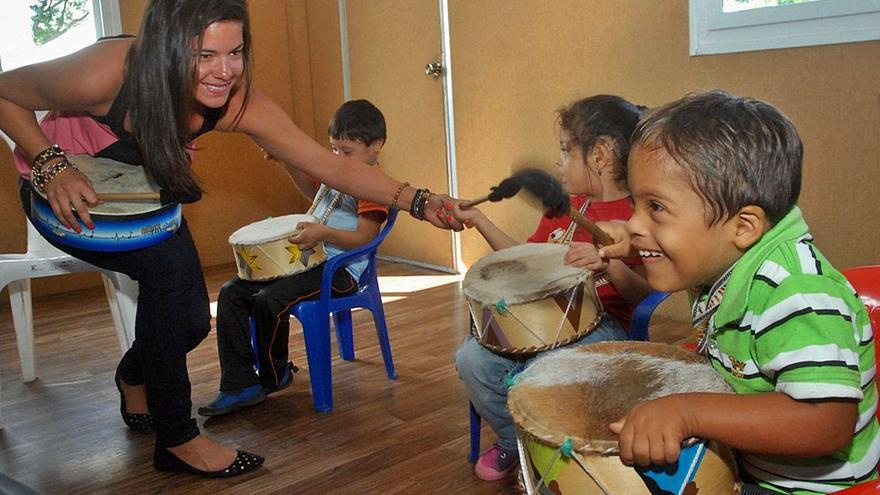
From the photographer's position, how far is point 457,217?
222cm

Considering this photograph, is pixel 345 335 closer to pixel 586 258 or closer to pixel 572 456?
pixel 586 258

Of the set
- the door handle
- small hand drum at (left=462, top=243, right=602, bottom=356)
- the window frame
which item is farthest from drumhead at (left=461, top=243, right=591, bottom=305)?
the window frame

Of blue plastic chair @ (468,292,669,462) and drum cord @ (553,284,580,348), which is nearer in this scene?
drum cord @ (553,284,580,348)

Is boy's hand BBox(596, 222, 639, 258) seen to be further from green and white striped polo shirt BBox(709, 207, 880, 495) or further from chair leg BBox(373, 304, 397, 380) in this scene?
chair leg BBox(373, 304, 397, 380)

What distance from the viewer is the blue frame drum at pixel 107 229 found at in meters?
1.97

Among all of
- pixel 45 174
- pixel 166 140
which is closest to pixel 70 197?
pixel 45 174

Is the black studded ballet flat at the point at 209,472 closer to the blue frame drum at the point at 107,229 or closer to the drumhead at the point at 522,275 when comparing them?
the blue frame drum at the point at 107,229

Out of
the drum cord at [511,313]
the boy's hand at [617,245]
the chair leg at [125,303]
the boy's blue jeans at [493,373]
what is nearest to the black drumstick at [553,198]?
the boy's hand at [617,245]

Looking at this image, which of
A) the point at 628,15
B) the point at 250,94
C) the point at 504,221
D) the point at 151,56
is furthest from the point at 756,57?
the point at 151,56

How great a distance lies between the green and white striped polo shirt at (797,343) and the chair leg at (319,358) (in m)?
1.73

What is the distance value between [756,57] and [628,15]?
633 millimetres

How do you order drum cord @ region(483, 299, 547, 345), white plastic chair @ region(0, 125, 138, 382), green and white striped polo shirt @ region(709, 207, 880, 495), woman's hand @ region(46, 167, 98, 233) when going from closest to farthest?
green and white striped polo shirt @ region(709, 207, 880, 495), drum cord @ region(483, 299, 547, 345), woman's hand @ region(46, 167, 98, 233), white plastic chair @ region(0, 125, 138, 382)

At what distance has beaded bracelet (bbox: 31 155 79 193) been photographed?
1928mm

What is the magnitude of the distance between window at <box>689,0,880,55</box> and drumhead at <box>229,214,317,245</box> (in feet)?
5.87
